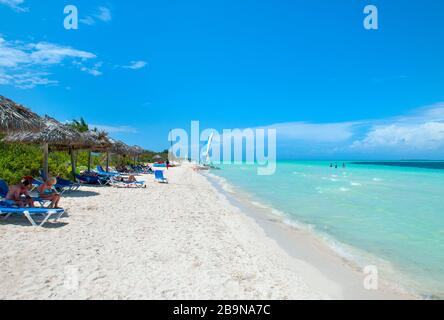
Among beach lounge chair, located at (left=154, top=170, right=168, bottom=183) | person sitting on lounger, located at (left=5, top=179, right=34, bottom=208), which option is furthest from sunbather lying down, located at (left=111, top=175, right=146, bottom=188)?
person sitting on lounger, located at (left=5, top=179, right=34, bottom=208)

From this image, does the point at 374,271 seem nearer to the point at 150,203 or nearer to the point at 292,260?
the point at 292,260

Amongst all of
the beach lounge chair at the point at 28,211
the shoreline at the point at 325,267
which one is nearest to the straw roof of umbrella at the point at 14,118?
the beach lounge chair at the point at 28,211

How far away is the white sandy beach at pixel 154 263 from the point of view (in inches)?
129

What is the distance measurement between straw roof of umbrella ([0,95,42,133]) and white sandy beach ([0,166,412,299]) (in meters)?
2.13

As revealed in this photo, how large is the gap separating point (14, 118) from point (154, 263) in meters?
5.00

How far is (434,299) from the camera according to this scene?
3996 millimetres

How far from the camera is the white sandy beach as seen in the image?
3.29 meters

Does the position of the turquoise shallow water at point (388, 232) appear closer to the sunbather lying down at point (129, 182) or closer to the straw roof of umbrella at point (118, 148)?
the sunbather lying down at point (129, 182)

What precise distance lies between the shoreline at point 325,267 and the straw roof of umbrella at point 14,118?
19.6 feet

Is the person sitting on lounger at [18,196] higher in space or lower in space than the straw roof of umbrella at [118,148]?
lower

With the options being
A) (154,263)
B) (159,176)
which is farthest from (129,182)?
(154,263)
